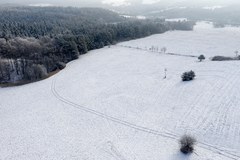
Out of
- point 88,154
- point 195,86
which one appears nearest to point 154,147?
point 88,154

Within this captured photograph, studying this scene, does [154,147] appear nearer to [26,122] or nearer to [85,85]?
[26,122]

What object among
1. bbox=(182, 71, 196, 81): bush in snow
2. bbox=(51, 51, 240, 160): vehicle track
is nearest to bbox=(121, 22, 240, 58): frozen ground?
bbox=(182, 71, 196, 81): bush in snow

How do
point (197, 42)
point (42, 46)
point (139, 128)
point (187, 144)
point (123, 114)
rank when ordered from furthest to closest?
point (197, 42), point (42, 46), point (123, 114), point (139, 128), point (187, 144)

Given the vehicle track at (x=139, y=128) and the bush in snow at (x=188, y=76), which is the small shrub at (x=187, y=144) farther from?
the bush in snow at (x=188, y=76)

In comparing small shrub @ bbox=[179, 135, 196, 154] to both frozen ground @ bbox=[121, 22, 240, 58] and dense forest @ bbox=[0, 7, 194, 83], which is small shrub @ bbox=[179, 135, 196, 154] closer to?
dense forest @ bbox=[0, 7, 194, 83]

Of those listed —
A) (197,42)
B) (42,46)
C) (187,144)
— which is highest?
(42,46)

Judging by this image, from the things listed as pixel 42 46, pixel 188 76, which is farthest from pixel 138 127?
pixel 42 46

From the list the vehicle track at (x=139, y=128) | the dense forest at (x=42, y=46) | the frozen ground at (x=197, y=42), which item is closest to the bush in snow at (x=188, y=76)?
the vehicle track at (x=139, y=128)

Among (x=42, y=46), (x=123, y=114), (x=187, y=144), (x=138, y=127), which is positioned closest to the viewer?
(x=187, y=144)

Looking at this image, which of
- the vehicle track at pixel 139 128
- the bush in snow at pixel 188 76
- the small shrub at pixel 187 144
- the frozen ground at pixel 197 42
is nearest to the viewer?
the vehicle track at pixel 139 128

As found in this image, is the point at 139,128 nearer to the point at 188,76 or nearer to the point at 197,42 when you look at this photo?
the point at 188,76
